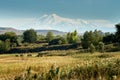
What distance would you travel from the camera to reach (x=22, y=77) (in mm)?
15156

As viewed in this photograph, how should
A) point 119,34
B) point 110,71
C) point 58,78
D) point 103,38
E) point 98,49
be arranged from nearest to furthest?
point 58,78, point 110,71, point 98,49, point 119,34, point 103,38

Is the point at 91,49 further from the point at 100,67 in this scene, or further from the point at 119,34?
the point at 100,67

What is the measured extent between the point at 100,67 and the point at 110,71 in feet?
2.16

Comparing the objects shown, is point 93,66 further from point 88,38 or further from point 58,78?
point 88,38

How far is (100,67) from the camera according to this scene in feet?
55.8

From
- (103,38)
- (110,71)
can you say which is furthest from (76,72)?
(103,38)

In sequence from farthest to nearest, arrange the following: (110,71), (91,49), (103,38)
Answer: (103,38) < (91,49) < (110,71)

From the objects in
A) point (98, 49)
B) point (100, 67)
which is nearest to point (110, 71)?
point (100, 67)

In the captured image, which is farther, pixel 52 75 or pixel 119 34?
pixel 119 34

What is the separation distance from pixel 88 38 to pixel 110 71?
141049mm

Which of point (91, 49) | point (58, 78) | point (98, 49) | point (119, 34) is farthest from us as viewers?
point (119, 34)

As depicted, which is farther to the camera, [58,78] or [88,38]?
[88,38]

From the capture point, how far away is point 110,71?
54.4 ft

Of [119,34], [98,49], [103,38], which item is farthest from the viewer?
[103,38]
